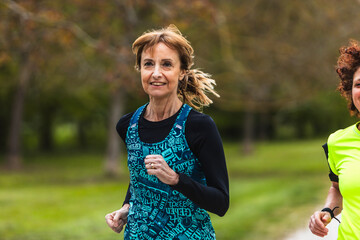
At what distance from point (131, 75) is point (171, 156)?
1232 cm

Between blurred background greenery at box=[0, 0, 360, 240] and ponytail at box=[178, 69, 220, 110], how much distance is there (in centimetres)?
632

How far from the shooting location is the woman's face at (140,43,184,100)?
2818mm

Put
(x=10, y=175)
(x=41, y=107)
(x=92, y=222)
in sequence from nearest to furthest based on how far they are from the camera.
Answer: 1. (x=92, y=222)
2. (x=10, y=175)
3. (x=41, y=107)

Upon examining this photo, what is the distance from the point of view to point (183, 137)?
2.75m

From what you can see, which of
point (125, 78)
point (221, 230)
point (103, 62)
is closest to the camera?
point (221, 230)

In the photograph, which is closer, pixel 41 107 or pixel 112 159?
pixel 112 159

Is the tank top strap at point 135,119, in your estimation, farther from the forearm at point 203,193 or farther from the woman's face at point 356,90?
the woman's face at point 356,90

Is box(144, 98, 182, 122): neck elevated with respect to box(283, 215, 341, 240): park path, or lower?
lower

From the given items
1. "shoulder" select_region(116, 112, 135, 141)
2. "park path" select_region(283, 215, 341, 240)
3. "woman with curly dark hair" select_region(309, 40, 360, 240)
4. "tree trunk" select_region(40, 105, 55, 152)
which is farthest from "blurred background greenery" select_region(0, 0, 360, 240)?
"shoulder" select_region(116, 112, 135, 141)

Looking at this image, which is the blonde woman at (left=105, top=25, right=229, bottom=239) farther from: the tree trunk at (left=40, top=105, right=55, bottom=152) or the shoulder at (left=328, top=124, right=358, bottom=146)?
the tree trunk at (left=40, top=105, right=55, bottom=152)

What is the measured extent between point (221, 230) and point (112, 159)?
13646 mm

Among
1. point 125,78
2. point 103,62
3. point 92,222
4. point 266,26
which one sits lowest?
point 92,222

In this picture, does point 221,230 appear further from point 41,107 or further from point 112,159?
point 41,107

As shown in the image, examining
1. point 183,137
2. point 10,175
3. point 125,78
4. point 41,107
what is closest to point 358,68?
point 183,137
